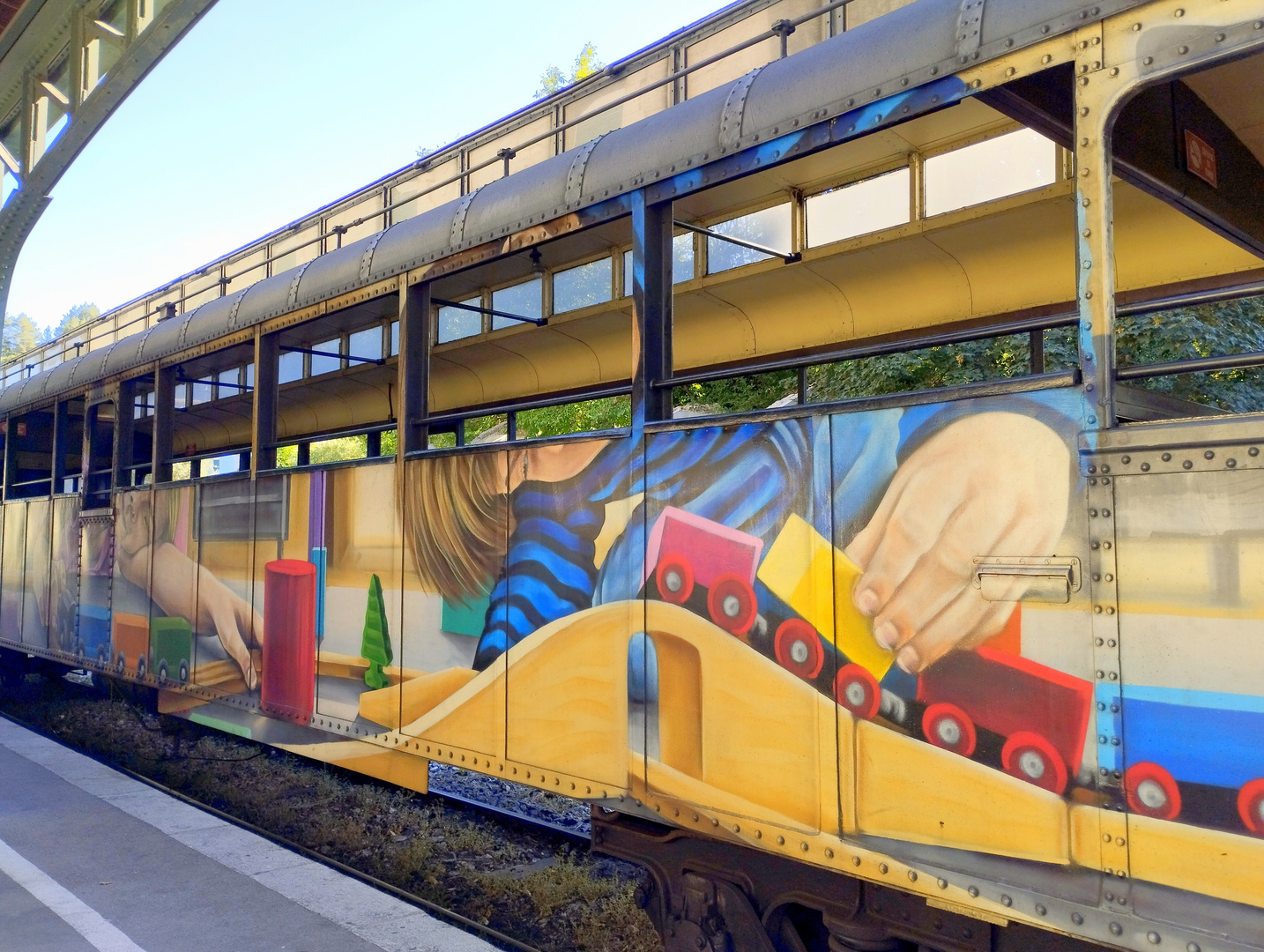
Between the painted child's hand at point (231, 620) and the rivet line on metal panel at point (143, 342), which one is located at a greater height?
the rivet line on metal panel at point (143, 342)

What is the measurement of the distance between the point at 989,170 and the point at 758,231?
1233 mm

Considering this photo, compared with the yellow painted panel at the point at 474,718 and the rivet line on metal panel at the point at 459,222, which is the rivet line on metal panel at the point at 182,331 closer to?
the rivet line on metal panel at the point at 459,222

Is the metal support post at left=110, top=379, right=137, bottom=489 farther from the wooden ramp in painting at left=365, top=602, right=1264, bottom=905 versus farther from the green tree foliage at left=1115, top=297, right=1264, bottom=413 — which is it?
the green tree foliage at left=1115, top=297, right=1264, bottom=413

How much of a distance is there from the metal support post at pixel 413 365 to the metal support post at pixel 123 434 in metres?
4.02

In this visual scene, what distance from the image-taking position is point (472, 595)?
4438mm

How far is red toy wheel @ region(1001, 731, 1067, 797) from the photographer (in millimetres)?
2500

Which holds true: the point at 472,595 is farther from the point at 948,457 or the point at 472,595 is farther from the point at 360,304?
the point at 948,457

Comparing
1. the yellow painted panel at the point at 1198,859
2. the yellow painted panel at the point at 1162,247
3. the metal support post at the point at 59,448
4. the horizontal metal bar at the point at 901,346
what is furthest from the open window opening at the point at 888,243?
the metal support post at the point at 59,448

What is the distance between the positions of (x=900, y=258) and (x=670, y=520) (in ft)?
7.38

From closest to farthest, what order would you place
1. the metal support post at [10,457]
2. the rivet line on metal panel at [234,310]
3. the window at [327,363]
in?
the rivet line on metal panel at [234,310] < the window at [327,363] < the metal support post at [10,457]

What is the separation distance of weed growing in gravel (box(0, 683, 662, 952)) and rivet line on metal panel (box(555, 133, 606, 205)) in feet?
10.00

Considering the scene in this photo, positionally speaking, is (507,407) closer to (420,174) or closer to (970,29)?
(970,29)

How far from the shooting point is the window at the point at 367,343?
732 centimetres

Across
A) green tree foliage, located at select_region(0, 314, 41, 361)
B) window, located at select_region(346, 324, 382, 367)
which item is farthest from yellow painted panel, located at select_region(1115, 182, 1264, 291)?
green tree foliage, located at select_region(0, 314, 41, 361)
